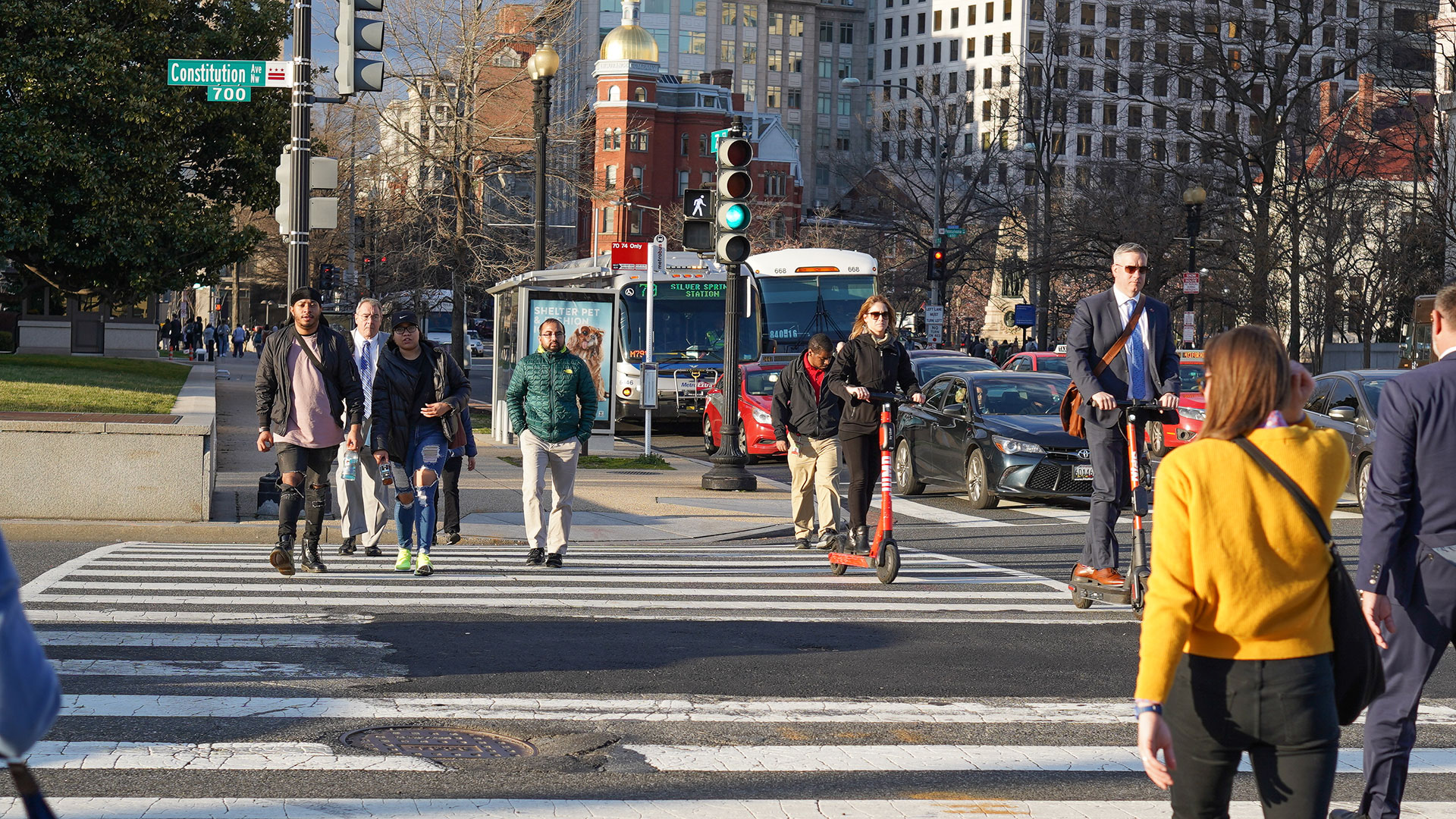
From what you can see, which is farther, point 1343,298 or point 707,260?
point 1343,298

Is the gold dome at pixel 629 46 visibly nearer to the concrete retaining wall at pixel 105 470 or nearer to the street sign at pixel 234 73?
the street sign at pixel 234 73

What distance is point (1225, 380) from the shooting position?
3779mm

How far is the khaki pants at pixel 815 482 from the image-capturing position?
42.8ft

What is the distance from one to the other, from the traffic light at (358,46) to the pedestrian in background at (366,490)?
285cm

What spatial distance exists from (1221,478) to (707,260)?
29.0 meters

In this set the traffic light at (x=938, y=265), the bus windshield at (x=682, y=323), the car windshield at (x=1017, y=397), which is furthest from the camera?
the traffic light at (x=938, y=265)

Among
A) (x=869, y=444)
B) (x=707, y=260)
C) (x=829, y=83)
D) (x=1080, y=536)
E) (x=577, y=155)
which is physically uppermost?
(x=829, y=83)

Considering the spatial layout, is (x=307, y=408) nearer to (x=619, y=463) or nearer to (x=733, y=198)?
(x=733, y=198)

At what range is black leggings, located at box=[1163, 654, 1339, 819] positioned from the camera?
3611mm

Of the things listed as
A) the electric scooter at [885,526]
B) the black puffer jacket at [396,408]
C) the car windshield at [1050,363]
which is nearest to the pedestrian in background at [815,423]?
the electric scooter at [885,526]

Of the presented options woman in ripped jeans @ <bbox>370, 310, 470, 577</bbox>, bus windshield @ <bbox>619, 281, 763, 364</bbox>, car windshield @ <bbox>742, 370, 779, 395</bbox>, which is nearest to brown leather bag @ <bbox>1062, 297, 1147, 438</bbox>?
woman in ripped jeans @ <bbox>370, 310, 470, 577</bbox>

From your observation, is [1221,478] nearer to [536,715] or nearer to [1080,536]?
[536,715]

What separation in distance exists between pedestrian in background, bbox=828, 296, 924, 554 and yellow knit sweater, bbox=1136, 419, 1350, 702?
7.67m

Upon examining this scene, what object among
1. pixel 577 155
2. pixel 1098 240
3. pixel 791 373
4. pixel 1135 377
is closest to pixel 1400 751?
pixel 1135 377
